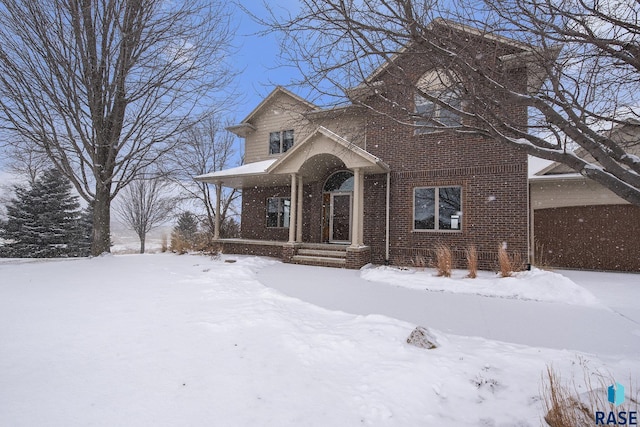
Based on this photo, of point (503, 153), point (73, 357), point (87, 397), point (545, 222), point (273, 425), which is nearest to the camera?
point (273, 425)

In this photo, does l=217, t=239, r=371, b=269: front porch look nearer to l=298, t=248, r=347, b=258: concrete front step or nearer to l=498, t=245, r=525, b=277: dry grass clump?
l=298, t=248, r=347, b=258: concrete front step

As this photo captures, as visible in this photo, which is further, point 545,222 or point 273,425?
point 545,222

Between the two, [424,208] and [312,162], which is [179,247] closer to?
[312,162]

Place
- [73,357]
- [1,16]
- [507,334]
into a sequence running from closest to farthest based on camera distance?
[73,357]
[507,334]
[1,16]

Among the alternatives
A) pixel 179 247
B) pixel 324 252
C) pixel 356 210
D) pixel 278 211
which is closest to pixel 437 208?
pixel 356 210

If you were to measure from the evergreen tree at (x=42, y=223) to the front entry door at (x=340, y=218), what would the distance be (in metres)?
18.4

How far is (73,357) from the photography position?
2984 millimetres

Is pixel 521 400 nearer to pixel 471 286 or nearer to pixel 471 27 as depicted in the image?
pixel 471 27

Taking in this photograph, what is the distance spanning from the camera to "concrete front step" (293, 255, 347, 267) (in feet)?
34.3

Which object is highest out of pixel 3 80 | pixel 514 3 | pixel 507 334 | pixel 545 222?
pixel 3 80

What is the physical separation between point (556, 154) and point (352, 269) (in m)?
7.51

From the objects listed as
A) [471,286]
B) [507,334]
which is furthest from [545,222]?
[507,334]

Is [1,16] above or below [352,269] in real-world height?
above

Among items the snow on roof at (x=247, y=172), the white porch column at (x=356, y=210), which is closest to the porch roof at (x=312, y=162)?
the snow on roof at (x=247, y=172)
